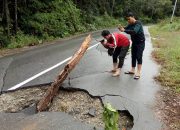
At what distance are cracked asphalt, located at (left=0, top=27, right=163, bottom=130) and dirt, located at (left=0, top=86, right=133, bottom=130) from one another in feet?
0.62

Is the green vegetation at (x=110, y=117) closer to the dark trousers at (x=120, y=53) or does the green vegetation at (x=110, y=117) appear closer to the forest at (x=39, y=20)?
the dark trousers at (x=120, y=53)

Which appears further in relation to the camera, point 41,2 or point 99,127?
point 41,2

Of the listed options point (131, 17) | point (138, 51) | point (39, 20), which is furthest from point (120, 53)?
point (39, 20)

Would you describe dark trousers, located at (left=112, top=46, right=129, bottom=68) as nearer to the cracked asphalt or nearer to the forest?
the cracked asphalt

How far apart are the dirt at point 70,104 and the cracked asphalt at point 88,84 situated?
0.19 meters

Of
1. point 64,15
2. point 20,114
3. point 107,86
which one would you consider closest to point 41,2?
point 64,15

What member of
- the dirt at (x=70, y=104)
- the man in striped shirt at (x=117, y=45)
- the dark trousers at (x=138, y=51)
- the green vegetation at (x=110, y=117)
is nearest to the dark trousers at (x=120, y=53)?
the man in striped shirt at (x=117, y=45)

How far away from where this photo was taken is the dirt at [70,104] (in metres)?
5.64

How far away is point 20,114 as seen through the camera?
226 inches

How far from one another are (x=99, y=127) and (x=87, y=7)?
2742cm

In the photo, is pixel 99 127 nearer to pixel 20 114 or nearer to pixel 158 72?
pixel 20 114

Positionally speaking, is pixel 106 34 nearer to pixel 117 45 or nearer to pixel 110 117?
pixel 117 45

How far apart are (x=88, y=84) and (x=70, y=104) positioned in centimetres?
145

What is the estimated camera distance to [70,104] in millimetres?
6293
